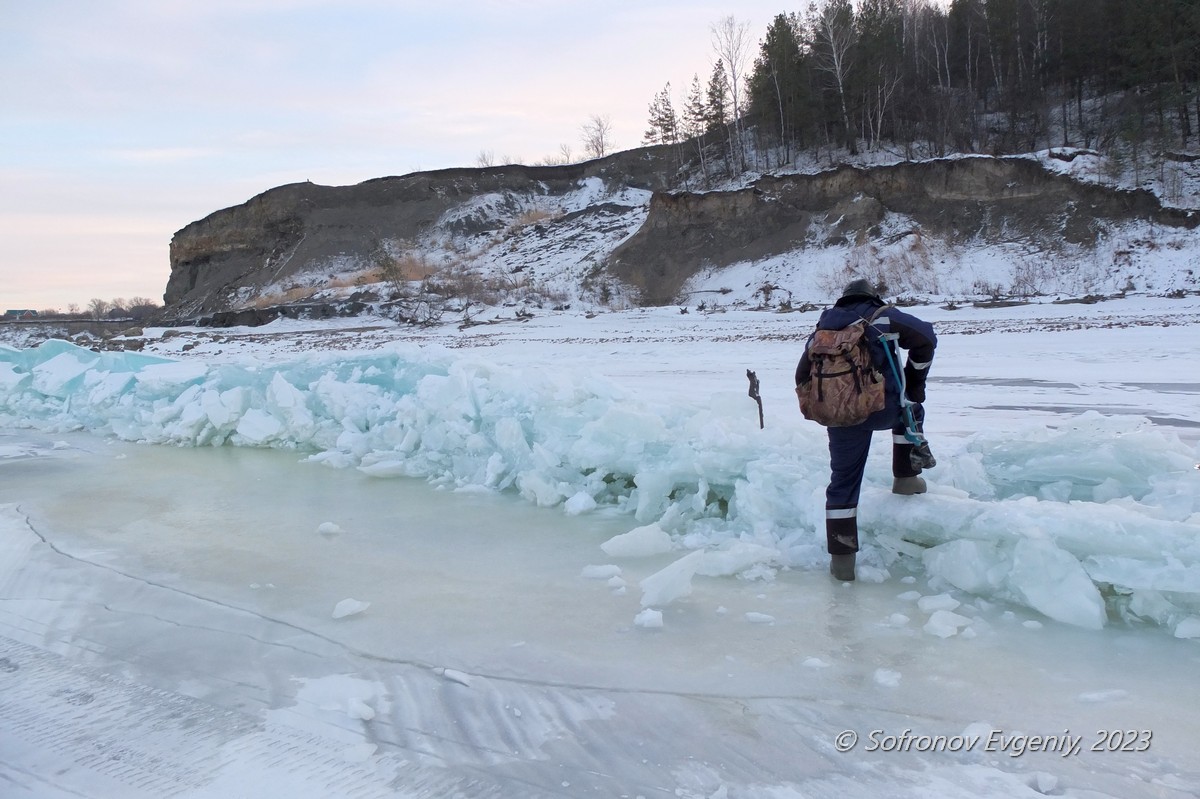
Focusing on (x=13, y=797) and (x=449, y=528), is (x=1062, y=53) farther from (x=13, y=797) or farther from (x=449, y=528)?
(x=13, y=797)

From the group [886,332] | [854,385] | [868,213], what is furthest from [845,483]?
[868,213]

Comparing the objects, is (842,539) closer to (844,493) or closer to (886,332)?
(844,493)

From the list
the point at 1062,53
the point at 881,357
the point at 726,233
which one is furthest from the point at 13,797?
the point at 1062,53

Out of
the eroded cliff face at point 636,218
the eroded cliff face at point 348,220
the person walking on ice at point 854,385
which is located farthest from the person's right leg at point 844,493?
the eroded cliff face at point 348,220

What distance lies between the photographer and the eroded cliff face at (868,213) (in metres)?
28.6

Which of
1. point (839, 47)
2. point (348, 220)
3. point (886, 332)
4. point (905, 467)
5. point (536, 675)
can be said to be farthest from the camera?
point (348, 220)

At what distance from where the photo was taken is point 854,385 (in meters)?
3.85

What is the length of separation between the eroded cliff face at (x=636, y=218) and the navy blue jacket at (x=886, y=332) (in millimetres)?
28119

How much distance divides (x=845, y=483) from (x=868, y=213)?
30.4m

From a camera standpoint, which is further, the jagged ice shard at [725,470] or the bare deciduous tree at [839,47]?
the bare deciduous tree at [839,47]

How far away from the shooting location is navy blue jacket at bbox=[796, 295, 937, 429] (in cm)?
397

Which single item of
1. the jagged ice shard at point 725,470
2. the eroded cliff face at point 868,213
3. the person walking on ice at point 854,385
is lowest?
→ the jagged ice shard at point 725,470

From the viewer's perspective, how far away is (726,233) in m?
34.9

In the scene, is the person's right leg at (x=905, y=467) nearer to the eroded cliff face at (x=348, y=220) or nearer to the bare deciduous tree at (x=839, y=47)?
the bare deciduous tree at (x=839, y=47)
